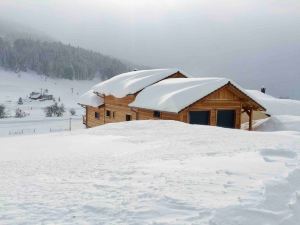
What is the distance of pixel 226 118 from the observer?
2197cm

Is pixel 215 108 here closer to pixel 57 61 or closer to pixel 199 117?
pixel 199 117

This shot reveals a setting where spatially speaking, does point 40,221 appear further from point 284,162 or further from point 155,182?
point 284,162

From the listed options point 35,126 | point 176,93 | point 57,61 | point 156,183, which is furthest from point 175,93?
point 57,61

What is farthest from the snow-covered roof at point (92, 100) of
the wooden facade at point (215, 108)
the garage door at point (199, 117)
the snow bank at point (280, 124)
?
the snow bank at point (280, 124)

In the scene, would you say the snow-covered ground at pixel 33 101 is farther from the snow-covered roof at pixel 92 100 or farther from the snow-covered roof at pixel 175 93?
the snow-covered roof at pixel 175 93

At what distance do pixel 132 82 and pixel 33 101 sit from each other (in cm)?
5112

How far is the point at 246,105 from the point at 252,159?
1550cm

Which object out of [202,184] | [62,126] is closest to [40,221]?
[202,184]

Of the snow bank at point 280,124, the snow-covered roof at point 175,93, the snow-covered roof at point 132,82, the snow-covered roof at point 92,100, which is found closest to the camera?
the snow-covered roof at point 175,93

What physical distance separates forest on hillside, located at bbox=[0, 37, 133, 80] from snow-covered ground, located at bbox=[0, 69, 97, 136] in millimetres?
3929

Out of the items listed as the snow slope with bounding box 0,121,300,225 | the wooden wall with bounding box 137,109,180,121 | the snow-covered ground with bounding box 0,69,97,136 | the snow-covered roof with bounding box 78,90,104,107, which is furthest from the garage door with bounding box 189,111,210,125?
the snow-covered ground with bounding box 0,69,97,136

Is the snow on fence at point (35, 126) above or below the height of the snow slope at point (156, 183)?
below

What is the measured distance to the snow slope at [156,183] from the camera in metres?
4.69

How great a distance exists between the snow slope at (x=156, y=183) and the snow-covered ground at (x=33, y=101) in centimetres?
2760
